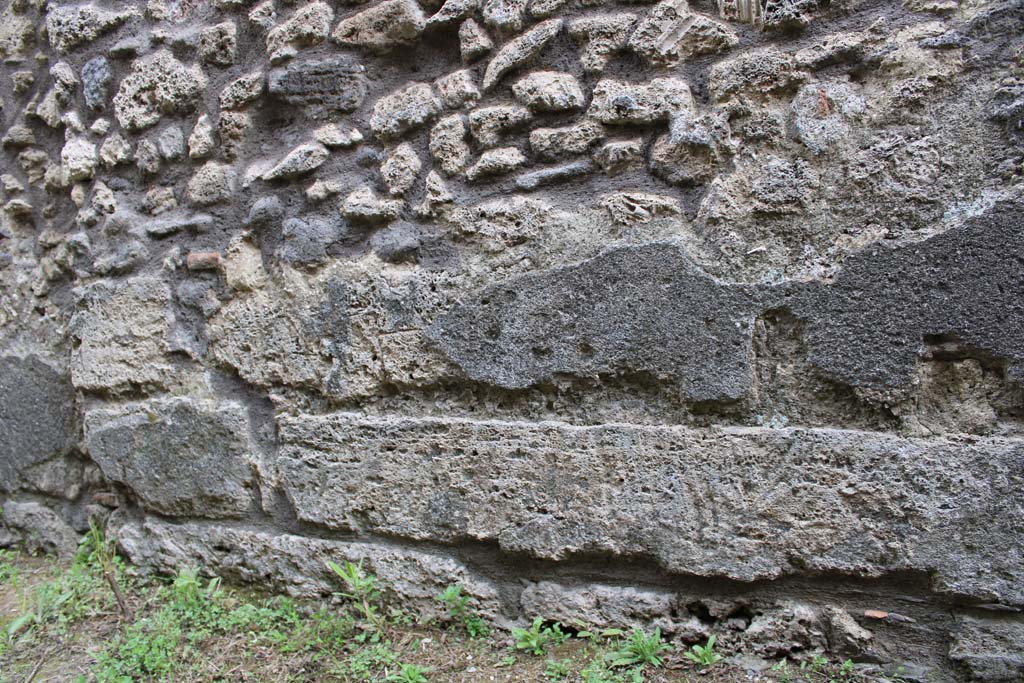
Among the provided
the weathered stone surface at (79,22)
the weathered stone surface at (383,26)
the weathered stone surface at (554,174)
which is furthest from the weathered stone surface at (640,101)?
the weathered stone surface at (79,22)

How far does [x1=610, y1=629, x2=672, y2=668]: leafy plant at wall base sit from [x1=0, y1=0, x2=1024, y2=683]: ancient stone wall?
0.06 meters

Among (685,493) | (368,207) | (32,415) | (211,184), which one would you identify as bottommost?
(685,493)

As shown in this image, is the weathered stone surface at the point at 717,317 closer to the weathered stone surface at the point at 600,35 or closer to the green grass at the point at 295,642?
the weathered stone surface at the point at 600,35

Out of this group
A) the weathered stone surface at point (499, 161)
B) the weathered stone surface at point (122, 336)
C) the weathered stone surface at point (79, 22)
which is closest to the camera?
the weathered stone surface at point (499, 161)

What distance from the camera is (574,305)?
1657 mm

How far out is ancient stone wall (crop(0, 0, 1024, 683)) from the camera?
4.58 ft

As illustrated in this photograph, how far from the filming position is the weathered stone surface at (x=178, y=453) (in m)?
2.08

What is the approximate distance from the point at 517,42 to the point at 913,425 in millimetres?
1249

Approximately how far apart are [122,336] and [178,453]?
42 cm

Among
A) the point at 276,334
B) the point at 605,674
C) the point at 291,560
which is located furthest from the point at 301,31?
the point at 605,674

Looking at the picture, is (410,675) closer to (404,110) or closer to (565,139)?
(565,139)

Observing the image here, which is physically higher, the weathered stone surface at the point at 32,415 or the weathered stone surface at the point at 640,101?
the weathered stone surface at the point at 640,101

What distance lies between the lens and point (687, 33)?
1588 millimetres

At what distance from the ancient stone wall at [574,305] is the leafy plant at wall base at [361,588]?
1.9 inches
